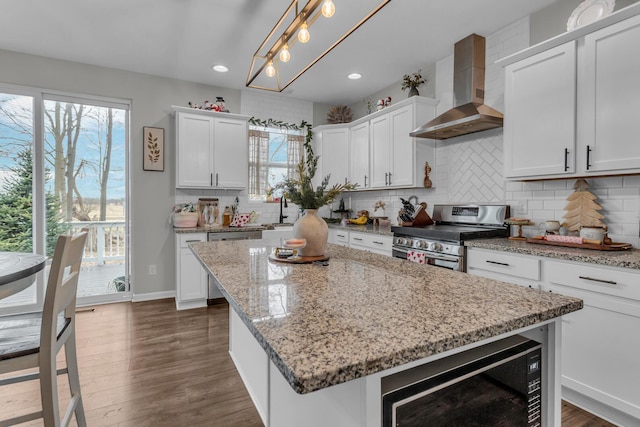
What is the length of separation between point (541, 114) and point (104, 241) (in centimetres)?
475

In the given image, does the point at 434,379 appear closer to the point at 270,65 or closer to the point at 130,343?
the point at 270,65

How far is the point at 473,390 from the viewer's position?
843 mm

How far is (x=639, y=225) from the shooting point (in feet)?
7.04

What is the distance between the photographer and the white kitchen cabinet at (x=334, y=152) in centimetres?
472

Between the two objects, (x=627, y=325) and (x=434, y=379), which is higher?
(x=434, y=379)

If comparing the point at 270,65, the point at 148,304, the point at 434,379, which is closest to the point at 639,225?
the point at 434,379

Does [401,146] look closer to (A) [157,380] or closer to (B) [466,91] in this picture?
(B) [466,91]

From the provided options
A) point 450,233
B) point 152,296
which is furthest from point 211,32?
point 152,296

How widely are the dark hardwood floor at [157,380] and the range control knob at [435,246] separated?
1278 millimetres

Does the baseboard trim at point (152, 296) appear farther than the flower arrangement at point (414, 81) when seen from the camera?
Yes

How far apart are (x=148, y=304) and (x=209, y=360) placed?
1830 millimetres

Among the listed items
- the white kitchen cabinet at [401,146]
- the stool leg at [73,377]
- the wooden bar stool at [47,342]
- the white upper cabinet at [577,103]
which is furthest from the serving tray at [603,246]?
the stool leg at [73,377]

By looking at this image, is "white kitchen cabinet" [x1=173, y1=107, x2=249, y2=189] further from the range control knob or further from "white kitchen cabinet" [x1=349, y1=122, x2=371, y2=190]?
the range control knob

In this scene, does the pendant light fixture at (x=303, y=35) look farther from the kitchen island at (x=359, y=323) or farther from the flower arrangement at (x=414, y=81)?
the kitchen island at (x=359, y=323)
